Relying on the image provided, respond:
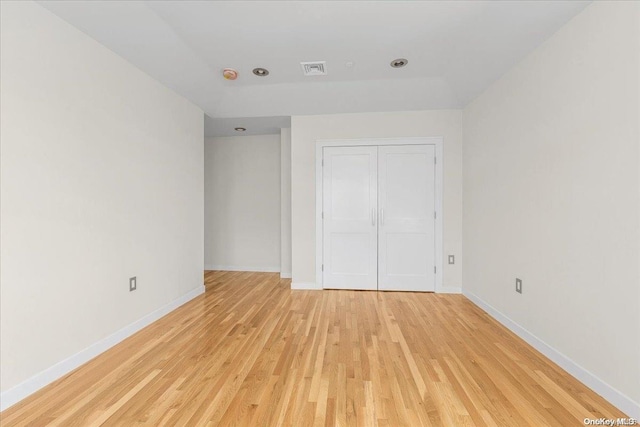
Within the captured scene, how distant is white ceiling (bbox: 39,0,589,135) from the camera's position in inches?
84.6

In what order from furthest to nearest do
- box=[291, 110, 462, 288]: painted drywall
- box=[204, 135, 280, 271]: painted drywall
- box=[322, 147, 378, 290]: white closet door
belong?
box=[204, 135, 280, 271]: painted drywall, box=[322, 147, 378, 290]: white closet door, box=[291, 110, 462, 288]: painted drywall

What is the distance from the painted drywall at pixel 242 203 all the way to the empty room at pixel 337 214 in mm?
1170

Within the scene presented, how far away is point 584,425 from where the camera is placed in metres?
1.48

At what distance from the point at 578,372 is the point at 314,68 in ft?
11.1

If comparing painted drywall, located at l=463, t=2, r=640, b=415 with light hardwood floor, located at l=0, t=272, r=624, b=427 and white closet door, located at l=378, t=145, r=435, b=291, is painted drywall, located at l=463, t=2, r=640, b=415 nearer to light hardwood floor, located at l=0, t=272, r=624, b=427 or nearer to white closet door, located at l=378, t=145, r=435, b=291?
light hardwood floor, located at l=0, t=272, r=624, b=427

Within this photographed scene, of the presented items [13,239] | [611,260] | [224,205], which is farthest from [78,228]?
[611,260]

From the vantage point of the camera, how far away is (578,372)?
6.20 ft

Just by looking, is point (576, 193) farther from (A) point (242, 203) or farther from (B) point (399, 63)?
(A) point (242, 203)

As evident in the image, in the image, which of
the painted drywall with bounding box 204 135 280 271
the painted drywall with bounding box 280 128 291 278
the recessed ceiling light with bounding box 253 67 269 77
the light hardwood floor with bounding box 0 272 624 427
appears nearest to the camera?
the light hardwood floor with bounding box 0 272 624 427

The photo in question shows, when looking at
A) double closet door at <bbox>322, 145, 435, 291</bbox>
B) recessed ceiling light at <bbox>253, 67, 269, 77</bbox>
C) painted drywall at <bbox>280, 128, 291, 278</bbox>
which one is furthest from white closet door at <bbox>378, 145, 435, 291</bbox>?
recessed ceiling light at <bbox>253, 67, 269, 77</bbox>

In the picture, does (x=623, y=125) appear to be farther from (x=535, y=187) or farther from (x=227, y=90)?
(x=227, y=90)

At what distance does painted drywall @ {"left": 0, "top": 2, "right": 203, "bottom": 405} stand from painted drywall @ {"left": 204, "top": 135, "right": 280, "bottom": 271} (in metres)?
2.03

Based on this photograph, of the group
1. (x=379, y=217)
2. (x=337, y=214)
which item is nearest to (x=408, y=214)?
(x=379, y=217)

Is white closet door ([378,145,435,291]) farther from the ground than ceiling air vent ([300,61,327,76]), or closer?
closer
